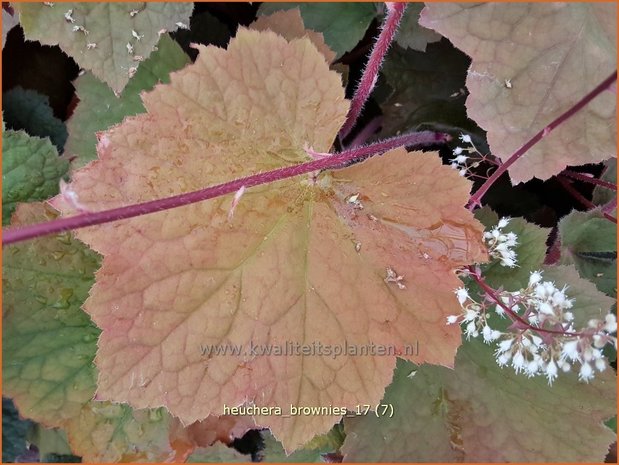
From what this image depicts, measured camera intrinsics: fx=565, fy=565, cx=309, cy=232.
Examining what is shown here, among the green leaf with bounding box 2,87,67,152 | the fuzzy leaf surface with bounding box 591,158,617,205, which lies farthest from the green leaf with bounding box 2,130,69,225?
the fuzzy leaf surface with bounding box 591,158,617,205

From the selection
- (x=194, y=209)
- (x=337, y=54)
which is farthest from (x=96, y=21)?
(x=337, y=54)

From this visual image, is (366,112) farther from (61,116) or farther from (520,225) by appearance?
(61,116)

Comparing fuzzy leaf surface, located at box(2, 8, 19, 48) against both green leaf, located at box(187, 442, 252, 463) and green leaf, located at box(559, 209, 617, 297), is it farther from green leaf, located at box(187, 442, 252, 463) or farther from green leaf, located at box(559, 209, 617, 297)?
green leaf, located at box(559, 209, 617, 297)

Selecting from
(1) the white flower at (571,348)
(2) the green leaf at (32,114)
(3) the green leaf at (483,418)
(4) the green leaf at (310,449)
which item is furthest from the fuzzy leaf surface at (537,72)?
(2) the green leaf at (32,114)

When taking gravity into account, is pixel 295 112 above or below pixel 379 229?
above

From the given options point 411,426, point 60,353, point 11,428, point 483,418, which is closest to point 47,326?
point 60,353

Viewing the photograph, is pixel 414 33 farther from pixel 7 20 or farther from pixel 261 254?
pixel 7 20

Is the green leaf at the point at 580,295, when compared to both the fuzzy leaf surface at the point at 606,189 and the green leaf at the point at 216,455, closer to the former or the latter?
the fuzzy leaf surface at the point at 606,189
